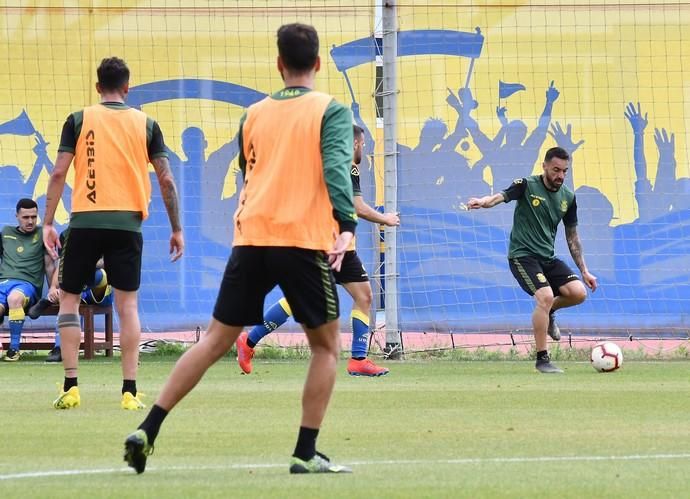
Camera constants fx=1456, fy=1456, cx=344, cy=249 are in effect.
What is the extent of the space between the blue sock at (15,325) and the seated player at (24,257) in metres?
0.22

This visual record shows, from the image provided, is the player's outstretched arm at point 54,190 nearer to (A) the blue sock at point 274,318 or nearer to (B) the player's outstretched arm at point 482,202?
(A) the blue sock at point 274,318

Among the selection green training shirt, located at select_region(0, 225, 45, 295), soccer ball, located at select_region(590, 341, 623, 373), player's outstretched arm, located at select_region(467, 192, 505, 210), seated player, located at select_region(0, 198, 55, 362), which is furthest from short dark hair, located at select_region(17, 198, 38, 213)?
soccer ball, located at select_region(590, 341, 623, 373)

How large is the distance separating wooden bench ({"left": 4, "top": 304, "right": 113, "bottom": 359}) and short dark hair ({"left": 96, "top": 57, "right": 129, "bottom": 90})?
673cm

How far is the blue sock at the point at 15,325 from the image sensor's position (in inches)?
618

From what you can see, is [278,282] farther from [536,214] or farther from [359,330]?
[536,214]

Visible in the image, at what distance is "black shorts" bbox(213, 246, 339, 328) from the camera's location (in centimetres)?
628

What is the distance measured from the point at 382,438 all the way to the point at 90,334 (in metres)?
8.61

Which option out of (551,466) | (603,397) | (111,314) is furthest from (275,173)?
(111,314)

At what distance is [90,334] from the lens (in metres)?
15.9

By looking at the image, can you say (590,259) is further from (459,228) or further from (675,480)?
(675,480)

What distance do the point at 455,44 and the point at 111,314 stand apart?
5.08 m

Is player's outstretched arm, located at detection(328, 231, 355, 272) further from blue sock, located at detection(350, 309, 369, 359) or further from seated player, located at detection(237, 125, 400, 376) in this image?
blue sock, located at detection(350, 309, 369, 359)

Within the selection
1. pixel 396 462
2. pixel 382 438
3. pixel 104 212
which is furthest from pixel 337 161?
pixel 104 212

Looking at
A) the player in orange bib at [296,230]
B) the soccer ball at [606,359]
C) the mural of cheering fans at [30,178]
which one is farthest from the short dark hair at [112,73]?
the mural of cheering fans at [30,178]
